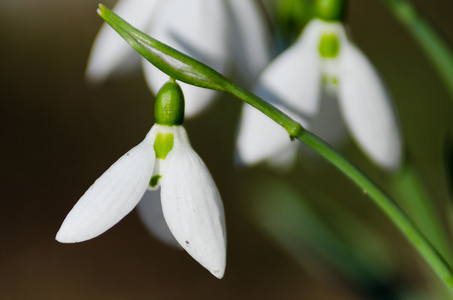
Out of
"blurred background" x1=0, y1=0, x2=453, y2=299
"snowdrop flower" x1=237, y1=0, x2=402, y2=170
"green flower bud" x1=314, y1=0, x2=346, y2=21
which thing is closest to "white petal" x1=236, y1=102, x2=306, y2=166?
"snowdrop flower" x1=237, y1=0, x2=402, y2=170

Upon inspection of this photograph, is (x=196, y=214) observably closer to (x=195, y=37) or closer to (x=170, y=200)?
(x=170, y=200)

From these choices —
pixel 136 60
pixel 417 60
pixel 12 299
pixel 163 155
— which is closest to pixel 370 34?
pixel 417 60

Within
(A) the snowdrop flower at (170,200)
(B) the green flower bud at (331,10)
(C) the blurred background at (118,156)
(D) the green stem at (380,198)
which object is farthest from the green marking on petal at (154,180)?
(C) the blurred background at (118,156)

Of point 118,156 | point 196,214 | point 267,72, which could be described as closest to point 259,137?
point 267,72

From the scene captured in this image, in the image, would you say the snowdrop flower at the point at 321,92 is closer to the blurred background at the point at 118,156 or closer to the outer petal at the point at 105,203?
the outer petal at the point at 105,203

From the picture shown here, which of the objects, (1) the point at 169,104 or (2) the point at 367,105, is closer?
(1) the point at 169,104

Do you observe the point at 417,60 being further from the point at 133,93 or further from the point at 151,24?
the point at 151,24
